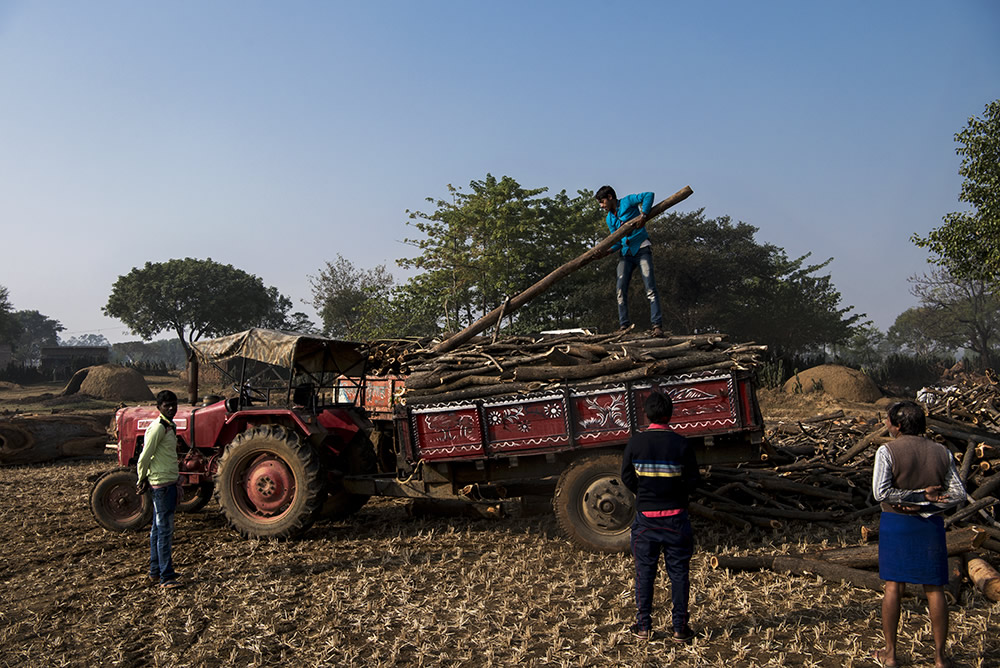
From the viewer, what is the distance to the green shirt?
20.0 feet

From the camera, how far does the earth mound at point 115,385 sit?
2850 cm

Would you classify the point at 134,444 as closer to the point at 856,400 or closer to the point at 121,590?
the point at 121,590

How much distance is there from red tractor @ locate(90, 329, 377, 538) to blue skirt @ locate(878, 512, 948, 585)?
17.6 feet

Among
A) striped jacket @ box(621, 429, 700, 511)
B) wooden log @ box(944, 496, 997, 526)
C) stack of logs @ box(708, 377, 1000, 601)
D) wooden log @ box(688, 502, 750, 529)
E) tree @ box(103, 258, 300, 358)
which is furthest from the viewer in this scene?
tree @ box(103, 258, 300, 358)

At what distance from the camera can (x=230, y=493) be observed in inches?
297

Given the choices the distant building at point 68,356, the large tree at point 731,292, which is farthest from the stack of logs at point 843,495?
the distant building at point 68,356

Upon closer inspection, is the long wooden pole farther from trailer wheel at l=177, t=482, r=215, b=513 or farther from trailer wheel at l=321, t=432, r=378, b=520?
trailer wheel at l=177, t=482, r=215, b=513

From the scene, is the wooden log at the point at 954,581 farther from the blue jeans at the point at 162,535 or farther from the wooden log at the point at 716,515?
the blue jeans at the point at 162,535

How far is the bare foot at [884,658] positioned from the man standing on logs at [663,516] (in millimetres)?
1093

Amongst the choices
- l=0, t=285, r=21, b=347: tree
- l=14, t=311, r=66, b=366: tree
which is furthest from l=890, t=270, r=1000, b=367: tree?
l=14, t=311, r=66, b=366: tree

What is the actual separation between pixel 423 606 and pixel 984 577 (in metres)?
4.26

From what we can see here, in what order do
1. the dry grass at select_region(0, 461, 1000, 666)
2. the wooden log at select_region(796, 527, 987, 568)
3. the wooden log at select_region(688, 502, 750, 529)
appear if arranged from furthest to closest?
the wooden log at select_region(688, 502, 750, 529) → the wooden log at select_region(796, 527, 987, 568) → the dry grass at select_region(0, 461, 1000, 666)

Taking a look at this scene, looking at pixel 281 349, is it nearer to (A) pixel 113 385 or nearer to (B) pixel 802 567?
(B) pixel 802 567

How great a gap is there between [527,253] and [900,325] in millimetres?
60186
